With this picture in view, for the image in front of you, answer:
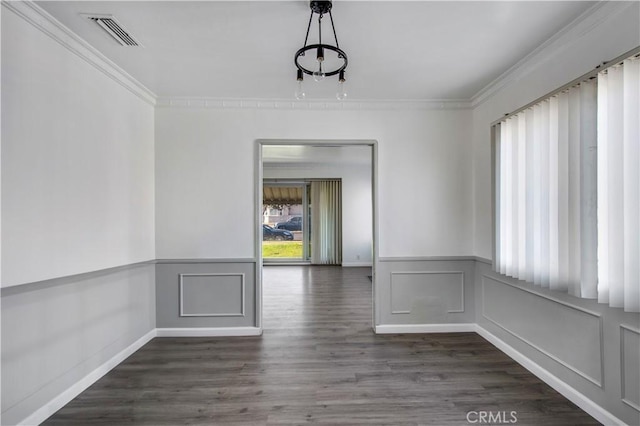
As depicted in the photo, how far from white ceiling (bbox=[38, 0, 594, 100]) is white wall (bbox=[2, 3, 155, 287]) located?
280 mm

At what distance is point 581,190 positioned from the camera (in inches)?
80.2

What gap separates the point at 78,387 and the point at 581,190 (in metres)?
3.89

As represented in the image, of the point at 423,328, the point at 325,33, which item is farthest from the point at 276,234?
the point at 325,33

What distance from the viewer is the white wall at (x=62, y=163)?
184 centimetres

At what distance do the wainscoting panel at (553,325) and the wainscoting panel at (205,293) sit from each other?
8.60 feet

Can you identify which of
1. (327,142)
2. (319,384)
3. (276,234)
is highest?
(327,142)

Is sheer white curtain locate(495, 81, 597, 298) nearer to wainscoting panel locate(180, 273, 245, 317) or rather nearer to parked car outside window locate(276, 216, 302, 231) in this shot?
wainscoting panel locate(180, 273, 245, 317)

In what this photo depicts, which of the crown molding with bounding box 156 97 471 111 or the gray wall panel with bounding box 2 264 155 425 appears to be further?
the crown molding with bounding box 156 97 471 111

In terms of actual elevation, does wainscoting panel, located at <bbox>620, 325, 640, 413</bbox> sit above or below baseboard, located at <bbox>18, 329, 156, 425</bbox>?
above

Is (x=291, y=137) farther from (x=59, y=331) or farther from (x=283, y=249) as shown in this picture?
(x=283, y=249)

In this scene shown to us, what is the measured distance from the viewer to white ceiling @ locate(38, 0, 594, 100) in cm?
196

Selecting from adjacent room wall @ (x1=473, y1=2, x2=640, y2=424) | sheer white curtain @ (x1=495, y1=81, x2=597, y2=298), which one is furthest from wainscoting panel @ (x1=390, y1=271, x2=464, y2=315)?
sheer white curtain @ (x1=495, y1=81, x2=597, y2=298)

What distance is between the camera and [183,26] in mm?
2141

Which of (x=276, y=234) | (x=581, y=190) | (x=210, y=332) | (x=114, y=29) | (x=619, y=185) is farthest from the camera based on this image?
(x=276, y=234)
